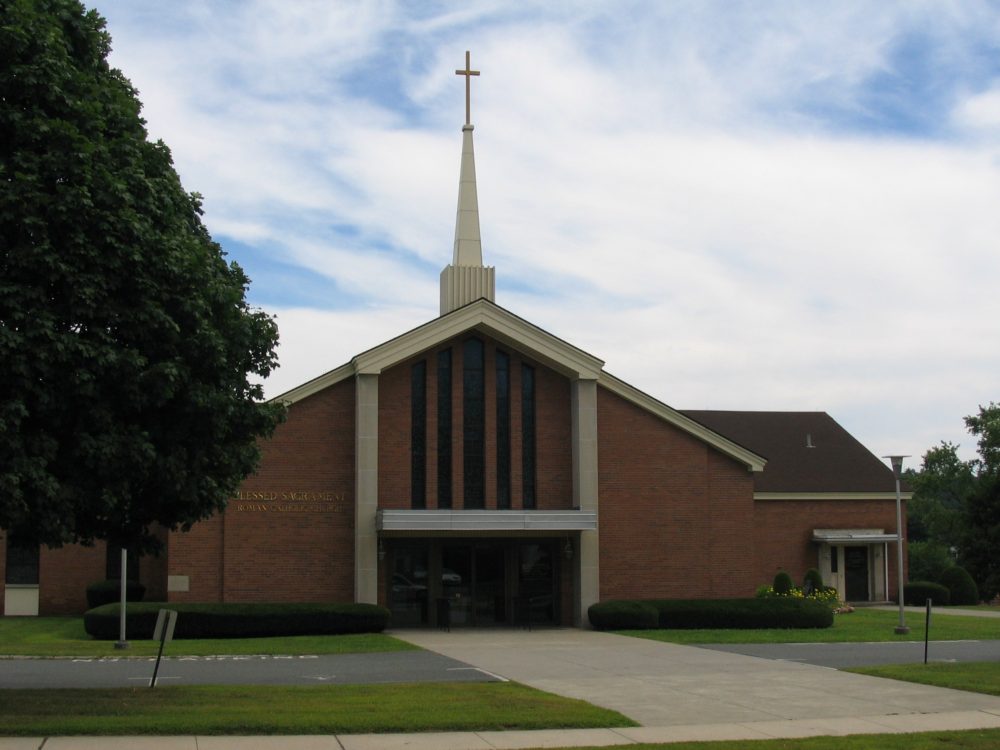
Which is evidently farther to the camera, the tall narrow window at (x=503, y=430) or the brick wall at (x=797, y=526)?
the brick wall at (x=797, y=526)

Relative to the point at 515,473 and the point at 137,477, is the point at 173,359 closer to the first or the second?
the point at 137,477

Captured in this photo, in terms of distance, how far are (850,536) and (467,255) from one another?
1973cm

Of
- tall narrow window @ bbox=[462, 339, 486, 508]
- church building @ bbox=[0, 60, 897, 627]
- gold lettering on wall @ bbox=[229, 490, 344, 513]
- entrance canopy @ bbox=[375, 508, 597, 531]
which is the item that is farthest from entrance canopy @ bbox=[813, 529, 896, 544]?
gold lettering on wall @ bbox=[229, 490, 344, 513]

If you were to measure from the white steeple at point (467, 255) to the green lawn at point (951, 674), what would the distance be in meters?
18.6

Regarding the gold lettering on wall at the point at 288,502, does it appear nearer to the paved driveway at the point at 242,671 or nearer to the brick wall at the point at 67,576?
the brick wall at the point at 67,576

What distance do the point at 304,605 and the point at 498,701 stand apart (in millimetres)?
15739

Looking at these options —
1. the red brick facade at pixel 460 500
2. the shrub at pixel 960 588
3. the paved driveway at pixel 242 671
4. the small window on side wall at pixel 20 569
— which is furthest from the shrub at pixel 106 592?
the shrub at pixel 960 588

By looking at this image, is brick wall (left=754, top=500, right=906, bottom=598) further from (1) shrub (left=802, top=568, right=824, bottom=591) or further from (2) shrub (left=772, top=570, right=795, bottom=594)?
(2) shrub (left=772, top=570, right=795, bottom=594)

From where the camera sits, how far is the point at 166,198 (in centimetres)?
1573

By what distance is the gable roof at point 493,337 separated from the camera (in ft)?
113

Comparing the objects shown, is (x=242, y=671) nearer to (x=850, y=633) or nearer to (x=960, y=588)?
(x=850, y=633)

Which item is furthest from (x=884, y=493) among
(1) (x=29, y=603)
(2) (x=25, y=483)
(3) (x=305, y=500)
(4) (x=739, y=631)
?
(2) (x=25, y=483)

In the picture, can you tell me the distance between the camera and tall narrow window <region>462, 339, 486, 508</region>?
1383 inches

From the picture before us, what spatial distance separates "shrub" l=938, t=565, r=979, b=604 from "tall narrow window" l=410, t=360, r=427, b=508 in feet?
79.8
